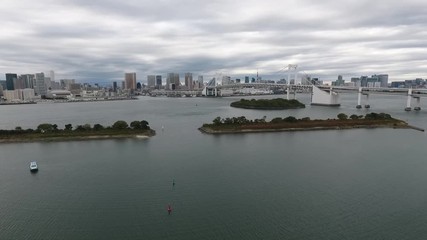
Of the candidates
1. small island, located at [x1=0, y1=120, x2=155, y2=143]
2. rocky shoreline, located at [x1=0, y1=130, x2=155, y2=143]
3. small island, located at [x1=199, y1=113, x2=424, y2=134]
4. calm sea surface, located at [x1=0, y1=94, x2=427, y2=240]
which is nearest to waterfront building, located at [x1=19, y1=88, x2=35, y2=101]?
small island, located at [x1=0, y1=120, x2=155, y2=143]

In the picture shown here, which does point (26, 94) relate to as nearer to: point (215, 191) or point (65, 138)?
point (65, 138)

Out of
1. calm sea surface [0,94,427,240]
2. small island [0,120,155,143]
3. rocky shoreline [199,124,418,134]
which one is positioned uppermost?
small island [0,120,155,143]

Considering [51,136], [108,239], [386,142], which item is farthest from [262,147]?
[51,136]

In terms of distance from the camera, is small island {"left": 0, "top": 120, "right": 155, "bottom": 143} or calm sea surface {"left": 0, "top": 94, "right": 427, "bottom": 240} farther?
small island {"left": 0, "top": 120, "right": 155, "bottom": 143}

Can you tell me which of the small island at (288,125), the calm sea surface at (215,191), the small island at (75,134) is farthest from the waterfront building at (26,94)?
the small island at (288,125)

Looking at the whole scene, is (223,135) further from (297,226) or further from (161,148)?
(297,226)

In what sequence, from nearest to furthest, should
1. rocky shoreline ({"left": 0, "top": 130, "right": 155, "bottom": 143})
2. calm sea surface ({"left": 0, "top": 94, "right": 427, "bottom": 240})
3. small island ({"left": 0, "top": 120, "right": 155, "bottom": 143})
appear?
1. calm sea surface ({"left": 0, "top": 94, "right": 427, "bottom": 240})
2. rocky shoreline ({"left": 0, "top": 130, "right": 155, "bottom": 143})
3. small island ({"left": 0, "top": 120, "right": 155, "bottom": 143})

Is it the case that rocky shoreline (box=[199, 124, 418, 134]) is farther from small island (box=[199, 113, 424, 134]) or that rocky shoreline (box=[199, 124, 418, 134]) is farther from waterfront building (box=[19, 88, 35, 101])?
waterfront building (box=[19, 88, 35, 101])

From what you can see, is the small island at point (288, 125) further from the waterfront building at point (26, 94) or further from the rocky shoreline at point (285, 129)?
the waterfront building at point (26, 94)

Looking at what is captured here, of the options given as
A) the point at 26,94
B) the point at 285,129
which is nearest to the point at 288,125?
the point at 285,129
